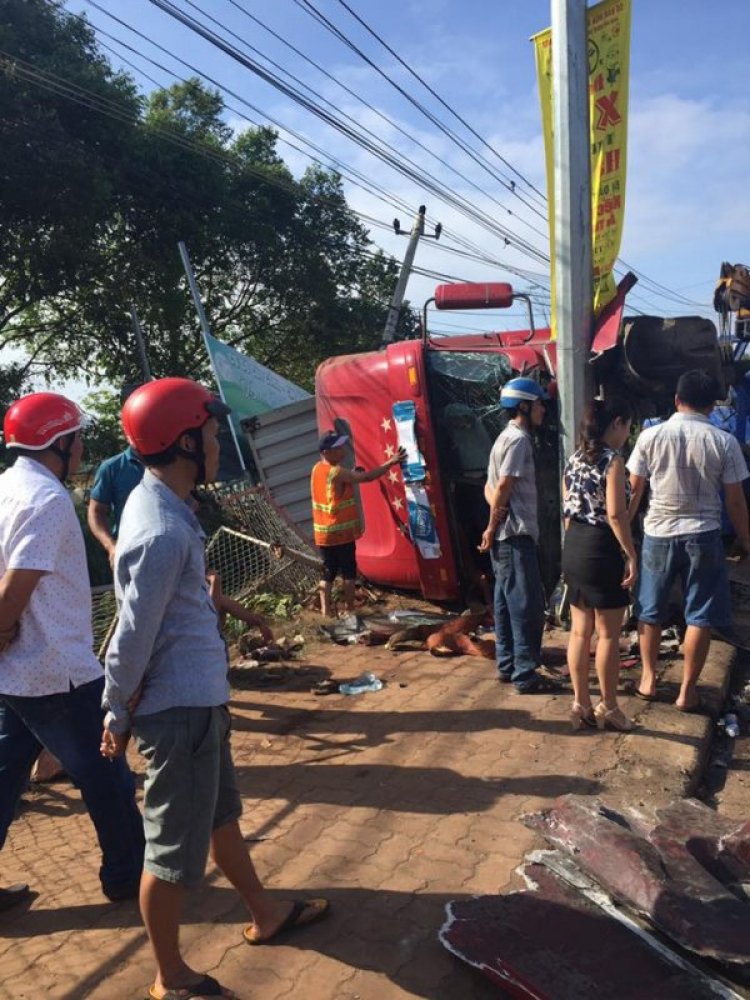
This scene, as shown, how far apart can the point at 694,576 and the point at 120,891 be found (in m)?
3.27

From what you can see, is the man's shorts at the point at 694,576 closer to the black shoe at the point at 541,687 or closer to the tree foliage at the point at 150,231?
the black shoe at the point at 541,687

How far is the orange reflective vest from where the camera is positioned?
22.5 ft

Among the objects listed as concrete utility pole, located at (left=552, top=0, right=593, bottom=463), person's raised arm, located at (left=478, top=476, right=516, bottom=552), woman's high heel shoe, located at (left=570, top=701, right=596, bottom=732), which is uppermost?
concrete utility pole, located at (left=552, top=0, right=593, bottom=463)

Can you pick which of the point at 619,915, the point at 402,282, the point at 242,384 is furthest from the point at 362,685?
the point at 402,282

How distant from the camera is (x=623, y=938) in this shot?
2.59 meters

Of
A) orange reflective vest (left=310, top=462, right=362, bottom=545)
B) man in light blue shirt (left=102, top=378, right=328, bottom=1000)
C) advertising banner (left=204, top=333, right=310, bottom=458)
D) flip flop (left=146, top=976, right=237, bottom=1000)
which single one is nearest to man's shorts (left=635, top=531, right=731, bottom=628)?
orange reflective vest (left=310, top=462, right=362, bottom=545)

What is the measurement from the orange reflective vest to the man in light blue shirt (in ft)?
14.4

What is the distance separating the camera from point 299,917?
110 inches

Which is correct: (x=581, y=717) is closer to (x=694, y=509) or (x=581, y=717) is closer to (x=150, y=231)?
(x=694, y=509)

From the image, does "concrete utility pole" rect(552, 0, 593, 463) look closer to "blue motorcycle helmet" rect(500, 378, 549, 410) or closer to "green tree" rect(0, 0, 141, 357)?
"blue motorcycle helmet" rect(500, 378, 549, 410)

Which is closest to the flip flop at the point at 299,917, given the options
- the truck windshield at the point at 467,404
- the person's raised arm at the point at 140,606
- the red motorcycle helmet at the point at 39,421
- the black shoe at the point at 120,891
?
the black shoe at the point at 120,891

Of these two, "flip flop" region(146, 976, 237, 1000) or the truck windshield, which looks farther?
the truck windshield

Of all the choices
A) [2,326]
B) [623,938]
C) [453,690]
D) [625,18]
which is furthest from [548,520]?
[2,326]

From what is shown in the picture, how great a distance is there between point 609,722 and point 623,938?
1845 millimetres
